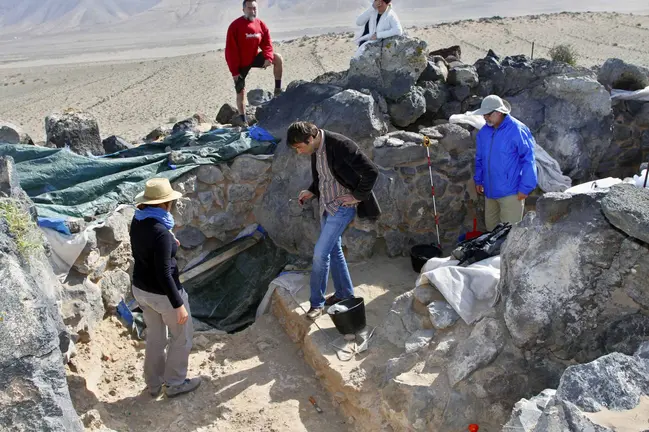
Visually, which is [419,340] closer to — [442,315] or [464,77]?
[442,315]

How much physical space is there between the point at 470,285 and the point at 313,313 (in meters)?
1.59

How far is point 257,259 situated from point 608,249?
442 cm

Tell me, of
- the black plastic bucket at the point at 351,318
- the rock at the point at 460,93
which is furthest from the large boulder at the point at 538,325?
the rock at the point at 460,93

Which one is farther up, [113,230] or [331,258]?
[113,230]

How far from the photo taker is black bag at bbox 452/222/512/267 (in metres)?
5.42

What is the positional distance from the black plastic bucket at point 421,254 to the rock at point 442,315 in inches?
64.7

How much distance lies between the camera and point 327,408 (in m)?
5.38

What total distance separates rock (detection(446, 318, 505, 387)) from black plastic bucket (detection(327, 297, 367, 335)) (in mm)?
1141

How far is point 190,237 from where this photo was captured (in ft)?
24.6

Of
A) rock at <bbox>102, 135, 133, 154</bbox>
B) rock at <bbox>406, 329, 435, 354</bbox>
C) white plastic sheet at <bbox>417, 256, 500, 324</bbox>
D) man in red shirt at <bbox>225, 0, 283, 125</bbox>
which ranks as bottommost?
rock at <bbox>406, 329, 435, 354</bbox>

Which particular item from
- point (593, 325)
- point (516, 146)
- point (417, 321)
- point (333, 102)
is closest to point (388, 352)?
point (417, 321)

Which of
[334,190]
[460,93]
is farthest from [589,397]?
[460,93]

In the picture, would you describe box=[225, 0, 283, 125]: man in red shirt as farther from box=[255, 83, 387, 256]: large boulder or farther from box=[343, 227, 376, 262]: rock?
box=[343, 227, 376, 262]: rock

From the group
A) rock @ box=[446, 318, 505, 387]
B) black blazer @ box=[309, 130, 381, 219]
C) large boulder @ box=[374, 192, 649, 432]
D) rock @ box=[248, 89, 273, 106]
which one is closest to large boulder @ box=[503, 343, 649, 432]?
large boulder @ box=[374, 192, 649, 432]
